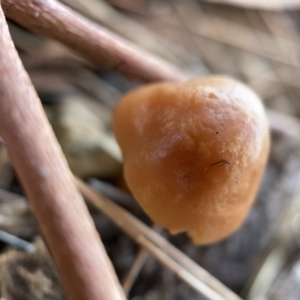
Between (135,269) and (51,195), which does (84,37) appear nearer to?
(51,195)

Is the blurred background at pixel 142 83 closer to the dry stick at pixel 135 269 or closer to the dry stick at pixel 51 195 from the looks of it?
the dry stick at pixel 135 269

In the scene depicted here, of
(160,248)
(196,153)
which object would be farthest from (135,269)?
(196,153)

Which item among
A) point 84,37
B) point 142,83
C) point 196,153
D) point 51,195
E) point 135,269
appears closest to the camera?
point 51,195

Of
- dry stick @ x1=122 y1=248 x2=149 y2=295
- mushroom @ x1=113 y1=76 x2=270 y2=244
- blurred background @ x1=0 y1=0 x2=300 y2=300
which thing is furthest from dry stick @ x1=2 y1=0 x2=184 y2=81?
dry stick @ x1=122 y1=248 x2=149 y2=295

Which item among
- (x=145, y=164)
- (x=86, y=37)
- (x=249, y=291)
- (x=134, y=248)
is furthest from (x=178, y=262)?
(x=86, y=37)

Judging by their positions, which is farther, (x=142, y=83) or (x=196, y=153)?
(x=142, y=83)

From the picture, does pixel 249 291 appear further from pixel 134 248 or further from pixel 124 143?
pixel 124 143
